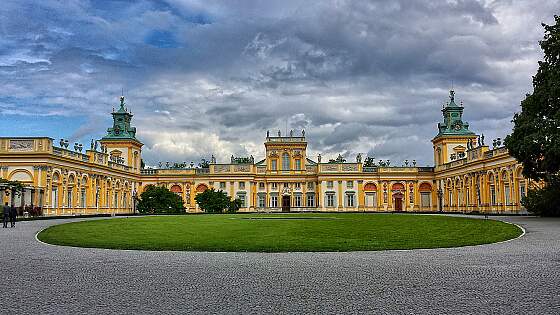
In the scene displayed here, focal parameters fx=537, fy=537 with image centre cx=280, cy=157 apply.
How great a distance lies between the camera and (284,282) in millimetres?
9070

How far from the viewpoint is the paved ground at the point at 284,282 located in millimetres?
7129

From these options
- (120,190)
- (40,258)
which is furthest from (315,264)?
(120,190)

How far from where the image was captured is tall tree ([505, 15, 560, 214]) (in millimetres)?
28297

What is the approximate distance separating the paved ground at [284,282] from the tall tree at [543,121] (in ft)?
54.4

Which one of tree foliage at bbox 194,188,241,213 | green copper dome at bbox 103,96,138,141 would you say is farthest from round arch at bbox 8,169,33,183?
green copper dome at bbox 103,96,138,141

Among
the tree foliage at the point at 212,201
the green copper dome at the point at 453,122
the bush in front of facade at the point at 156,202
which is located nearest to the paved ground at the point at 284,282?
the bush in front of facade at the point at 156,202

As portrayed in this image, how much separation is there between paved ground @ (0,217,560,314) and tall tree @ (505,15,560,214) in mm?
16580

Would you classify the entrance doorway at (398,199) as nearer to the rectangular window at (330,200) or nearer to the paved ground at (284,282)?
the rectangular window at (330,200)

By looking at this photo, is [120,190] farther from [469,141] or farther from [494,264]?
[494,264]

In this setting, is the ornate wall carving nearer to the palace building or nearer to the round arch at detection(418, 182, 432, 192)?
the palace building

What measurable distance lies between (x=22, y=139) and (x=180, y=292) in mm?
43770

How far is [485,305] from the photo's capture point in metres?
7.08

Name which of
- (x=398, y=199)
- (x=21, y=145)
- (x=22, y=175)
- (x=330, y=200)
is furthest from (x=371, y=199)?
(x=21, y=145)

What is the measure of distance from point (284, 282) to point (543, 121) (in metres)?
25.4
